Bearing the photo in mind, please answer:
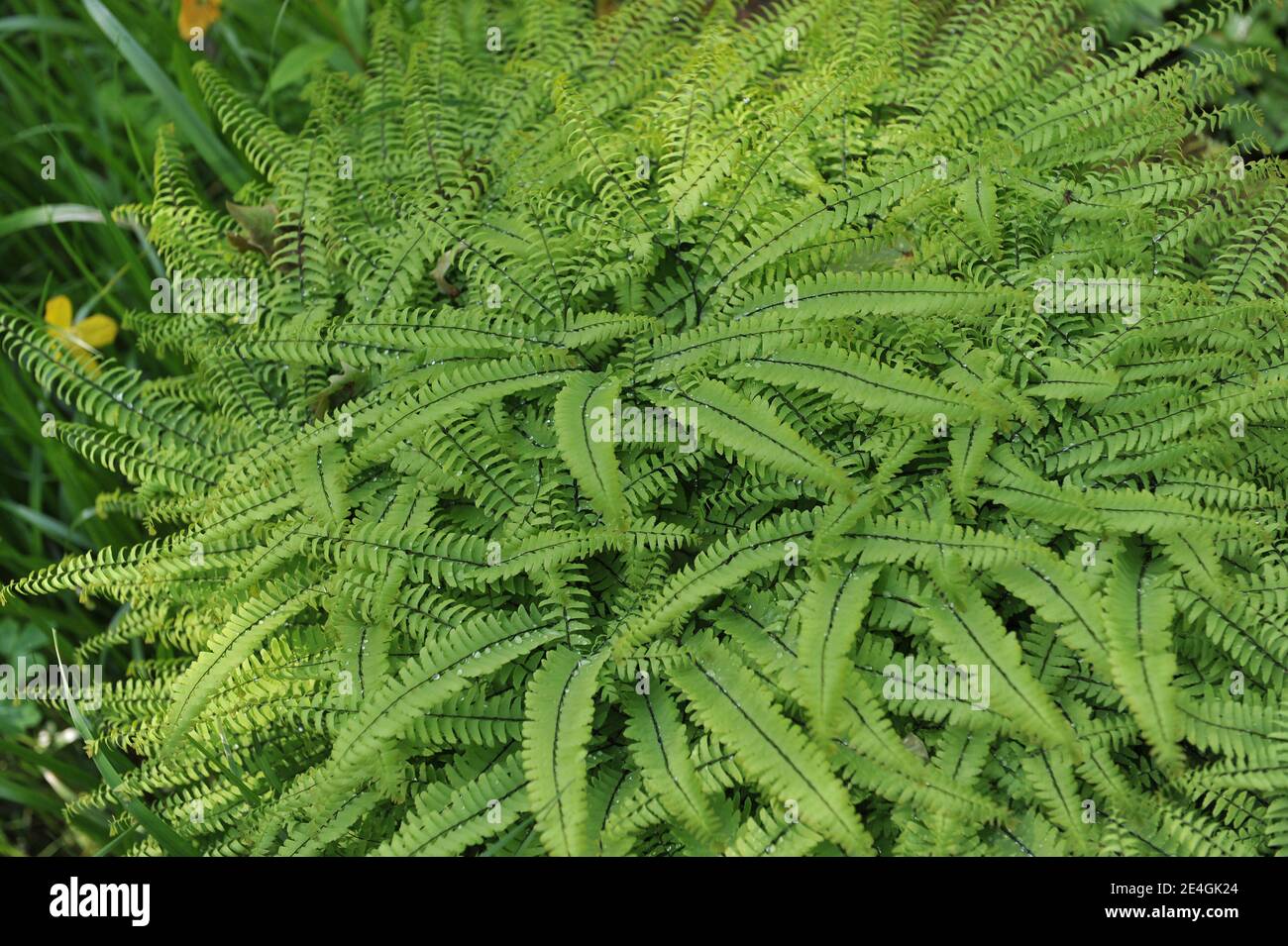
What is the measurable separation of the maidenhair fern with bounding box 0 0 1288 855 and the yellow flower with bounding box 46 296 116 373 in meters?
0.33

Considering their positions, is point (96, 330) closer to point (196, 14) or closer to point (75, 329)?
point (75, 329)

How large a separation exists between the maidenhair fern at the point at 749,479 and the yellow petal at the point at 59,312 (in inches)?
21.3

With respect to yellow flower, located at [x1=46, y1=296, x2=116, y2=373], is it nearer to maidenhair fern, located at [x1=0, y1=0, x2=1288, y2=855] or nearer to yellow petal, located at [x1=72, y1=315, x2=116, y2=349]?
yellow petal, located at [x1=72, y1=315, x2=116, y2=349]

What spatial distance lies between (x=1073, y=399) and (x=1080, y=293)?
33 centimetres

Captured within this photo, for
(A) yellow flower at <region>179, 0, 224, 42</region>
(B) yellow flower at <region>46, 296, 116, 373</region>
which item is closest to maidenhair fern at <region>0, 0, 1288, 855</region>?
(B) yellow flower at <region>46, 296, 116, 373</region>

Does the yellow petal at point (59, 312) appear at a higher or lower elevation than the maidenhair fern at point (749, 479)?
higher

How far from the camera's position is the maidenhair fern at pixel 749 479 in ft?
8.90

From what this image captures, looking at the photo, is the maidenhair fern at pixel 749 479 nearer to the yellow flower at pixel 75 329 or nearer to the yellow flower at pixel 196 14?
the yellow flower at pixel 75 329

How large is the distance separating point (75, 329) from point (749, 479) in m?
2.96

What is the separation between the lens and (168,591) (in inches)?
139

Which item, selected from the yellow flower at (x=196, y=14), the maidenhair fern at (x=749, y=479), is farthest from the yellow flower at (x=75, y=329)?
the yellow flower at (x=196, y=14)

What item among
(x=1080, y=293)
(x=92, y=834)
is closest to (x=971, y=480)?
(x=1080, y=293)

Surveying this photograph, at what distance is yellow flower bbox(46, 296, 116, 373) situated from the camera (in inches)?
159

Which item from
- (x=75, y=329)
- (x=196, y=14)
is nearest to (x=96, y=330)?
(x=75, y=329)
